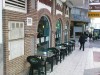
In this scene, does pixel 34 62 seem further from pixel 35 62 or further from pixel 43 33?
pixel 43 33

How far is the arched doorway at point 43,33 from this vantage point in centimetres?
1086

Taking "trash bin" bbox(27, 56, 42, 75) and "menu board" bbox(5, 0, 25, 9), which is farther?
"trash bin" bbox(27, 56, 42, 75)

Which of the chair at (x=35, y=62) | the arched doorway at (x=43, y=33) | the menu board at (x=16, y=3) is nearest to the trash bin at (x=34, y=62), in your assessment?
the chair at (x=35, y=62)

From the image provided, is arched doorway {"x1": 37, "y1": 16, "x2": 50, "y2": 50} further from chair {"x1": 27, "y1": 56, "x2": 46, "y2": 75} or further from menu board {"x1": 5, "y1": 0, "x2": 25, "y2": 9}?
menu board {"x1": 5, "y1": 0, "x2": 25, "y2": 9}

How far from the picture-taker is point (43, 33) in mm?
11680

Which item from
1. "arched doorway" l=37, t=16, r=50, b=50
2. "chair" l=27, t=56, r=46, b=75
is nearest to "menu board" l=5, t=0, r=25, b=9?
"chair" l=27, t=56, r=46, b=75

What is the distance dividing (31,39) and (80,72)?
2703 millimetres

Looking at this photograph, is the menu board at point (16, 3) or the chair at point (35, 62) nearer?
the menu board at point (16, 3)

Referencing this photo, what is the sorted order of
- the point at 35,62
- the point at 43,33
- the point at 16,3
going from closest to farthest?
the point at 16,3
the point at 35,62
the point at 43,33

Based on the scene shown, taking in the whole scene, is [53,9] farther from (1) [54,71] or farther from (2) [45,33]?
(1) [54,71]

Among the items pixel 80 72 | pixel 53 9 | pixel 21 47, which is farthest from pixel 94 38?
pixel 21 47

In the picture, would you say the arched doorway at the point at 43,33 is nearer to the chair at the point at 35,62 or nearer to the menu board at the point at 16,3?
the chair at the point at 35,62

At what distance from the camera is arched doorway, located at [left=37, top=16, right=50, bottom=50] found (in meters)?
10.9

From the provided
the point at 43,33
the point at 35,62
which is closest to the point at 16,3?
the point at 35,62
